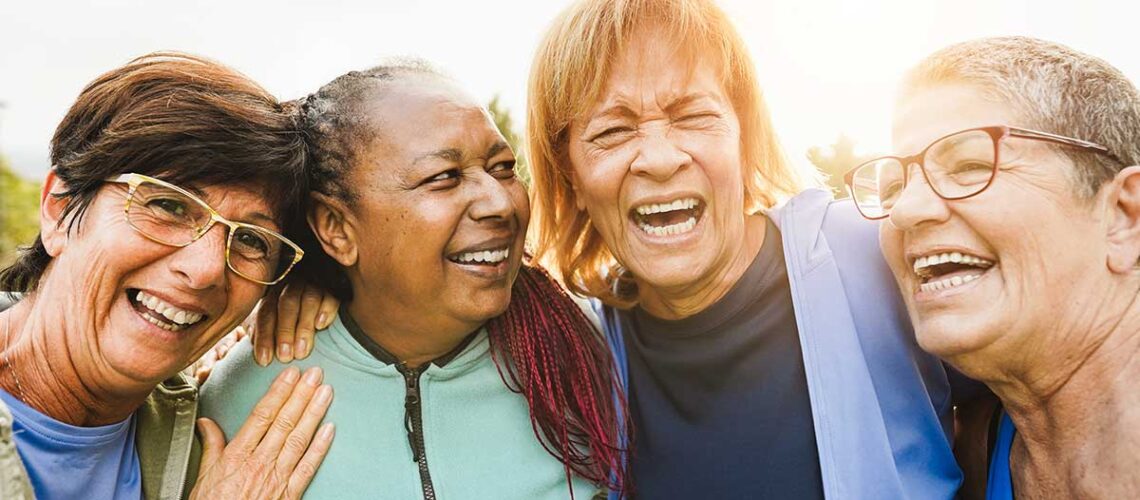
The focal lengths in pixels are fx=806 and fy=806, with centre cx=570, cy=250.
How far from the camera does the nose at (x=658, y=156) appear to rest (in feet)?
8.64

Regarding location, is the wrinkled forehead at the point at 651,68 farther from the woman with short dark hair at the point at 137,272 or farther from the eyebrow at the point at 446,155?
the woman with short dark hair at the point at 137,272

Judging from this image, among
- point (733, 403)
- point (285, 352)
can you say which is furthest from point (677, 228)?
point (285, 352)

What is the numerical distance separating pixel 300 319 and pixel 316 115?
2.47 feet

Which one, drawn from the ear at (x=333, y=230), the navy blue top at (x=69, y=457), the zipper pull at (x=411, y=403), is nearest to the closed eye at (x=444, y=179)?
the ear at (x=333, y=230)

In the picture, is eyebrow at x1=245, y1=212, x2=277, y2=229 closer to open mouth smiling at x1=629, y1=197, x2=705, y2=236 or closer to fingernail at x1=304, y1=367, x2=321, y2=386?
fingernail at x1=304, y1=367, x2=321, y2=386

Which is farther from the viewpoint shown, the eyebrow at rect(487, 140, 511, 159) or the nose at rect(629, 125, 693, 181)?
the eyebrow at rect(487, 140, 511, 159)

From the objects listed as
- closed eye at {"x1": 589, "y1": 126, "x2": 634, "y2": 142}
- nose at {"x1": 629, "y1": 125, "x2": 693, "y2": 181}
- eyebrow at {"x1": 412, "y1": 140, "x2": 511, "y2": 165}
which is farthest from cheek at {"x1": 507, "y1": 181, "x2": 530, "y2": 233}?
nose at {"x1": 629, "y1": 125, "x2": 693, "y2": 181}

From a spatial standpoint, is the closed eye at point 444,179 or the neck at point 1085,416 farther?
the closed eye at point 444,179

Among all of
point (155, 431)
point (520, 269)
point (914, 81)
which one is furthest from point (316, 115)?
point (914, 81)

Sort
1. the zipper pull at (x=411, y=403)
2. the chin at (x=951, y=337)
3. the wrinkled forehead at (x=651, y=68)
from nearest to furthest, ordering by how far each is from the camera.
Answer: the chin at (x=951, y=337) → the wrinkled forehead at (x=651, y=68) → the zipper pull at (x=411, y=403)

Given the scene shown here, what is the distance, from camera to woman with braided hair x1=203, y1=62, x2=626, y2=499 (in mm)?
2771

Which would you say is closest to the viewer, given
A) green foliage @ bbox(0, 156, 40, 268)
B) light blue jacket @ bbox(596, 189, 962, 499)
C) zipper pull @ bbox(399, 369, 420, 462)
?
→ light blue jacket @ bbox(596, 189, 962, 499)

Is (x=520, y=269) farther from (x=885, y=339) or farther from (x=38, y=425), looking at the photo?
(x=38, y=425)

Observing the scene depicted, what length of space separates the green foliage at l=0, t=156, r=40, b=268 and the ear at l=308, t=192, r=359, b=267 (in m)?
25.5
